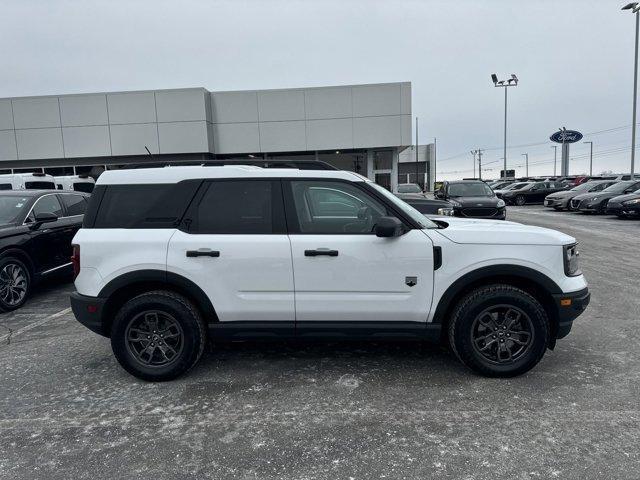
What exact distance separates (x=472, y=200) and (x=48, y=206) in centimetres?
1171

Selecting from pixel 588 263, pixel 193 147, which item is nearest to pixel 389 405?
pixel 588 263

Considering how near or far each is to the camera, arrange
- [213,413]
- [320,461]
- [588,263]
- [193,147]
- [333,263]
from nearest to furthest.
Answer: [320,461], [213,413], [333,263], [588,263], [193,147]

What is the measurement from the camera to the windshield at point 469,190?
1529 cm

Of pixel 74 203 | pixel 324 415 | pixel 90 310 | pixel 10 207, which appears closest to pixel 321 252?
pixel 324 415

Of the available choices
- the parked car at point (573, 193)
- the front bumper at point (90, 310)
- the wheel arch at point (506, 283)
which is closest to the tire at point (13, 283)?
the front bumper at point (90, 310)

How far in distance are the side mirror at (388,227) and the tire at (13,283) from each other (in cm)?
570

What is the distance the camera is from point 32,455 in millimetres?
2945

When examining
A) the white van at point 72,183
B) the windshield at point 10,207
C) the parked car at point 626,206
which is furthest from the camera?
the parked car at point 626,206

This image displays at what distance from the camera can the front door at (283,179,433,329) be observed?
373 cm

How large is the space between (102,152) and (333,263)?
25.8 m

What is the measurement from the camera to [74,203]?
838 centimetres

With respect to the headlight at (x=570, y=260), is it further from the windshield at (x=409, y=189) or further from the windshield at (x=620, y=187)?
the windshield at (x=620, y=187)

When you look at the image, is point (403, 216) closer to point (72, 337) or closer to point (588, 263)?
point (72, 337)

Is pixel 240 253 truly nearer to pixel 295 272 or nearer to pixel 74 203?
pixel 295 272
